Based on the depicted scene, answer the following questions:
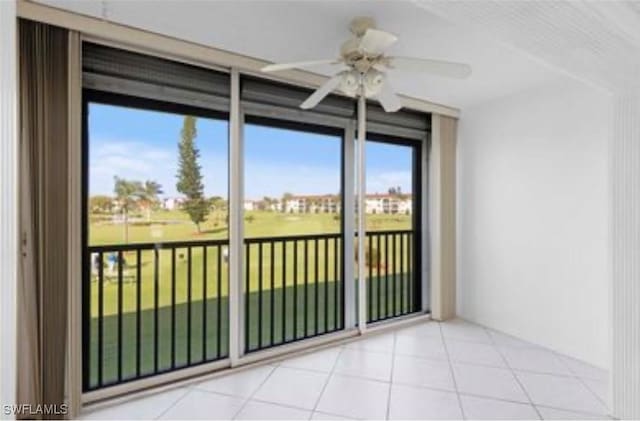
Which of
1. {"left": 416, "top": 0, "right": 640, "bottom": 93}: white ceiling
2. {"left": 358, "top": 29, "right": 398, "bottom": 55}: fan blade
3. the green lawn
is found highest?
{"left": 358, "top": 29, "right": 398, "bottom": 55}: fan blade

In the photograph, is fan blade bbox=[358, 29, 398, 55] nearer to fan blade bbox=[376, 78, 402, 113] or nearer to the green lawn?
fan blade bbox=[376, 78, 402, 113]

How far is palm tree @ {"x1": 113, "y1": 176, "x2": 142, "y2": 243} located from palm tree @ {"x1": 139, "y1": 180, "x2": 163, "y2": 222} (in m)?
0.03

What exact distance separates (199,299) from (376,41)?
2.42 m

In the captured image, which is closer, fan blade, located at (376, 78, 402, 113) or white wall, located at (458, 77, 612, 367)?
fan blade, located at (376, 78, 402, 113)

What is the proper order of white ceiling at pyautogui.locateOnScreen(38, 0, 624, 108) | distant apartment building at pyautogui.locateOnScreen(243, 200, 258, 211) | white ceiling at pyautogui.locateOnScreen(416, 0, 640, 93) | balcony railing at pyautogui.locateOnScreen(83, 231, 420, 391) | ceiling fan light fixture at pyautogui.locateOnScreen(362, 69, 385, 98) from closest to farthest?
white ceiling at pyautogui.locateOnScreen(416, 0, 640, 93), white ceiling at pyautogui.locateOnScreen(38, 0, 624, 108), ceiling fan light fixture at pyautogui.locateOnScreen(362, 69, 385, 98), balcony railing at pyautogui.locateOnScreen(83, 231, 420, 391), distant apartment building at pyautogui.locateOnScreen(243, 200, 258, 211)

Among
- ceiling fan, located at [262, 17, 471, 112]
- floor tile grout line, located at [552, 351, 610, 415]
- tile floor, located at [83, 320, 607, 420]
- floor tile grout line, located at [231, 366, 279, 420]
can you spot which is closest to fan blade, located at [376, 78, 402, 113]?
ceiling fan, located at [262, 17, 471, 112]

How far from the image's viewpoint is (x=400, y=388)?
103 inches

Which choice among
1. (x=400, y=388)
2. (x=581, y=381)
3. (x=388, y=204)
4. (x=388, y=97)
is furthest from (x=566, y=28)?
(x=388, y=204)

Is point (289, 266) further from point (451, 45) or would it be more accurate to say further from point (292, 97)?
point (451, 45)

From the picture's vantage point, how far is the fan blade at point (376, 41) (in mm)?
1906

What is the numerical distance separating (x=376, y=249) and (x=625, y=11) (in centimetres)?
295

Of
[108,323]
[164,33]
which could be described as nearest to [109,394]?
[108,323]

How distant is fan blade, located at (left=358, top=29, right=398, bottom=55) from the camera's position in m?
1.91

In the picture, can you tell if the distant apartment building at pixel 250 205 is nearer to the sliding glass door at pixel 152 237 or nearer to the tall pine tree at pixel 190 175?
the sliding glass door at pixel 152 237
